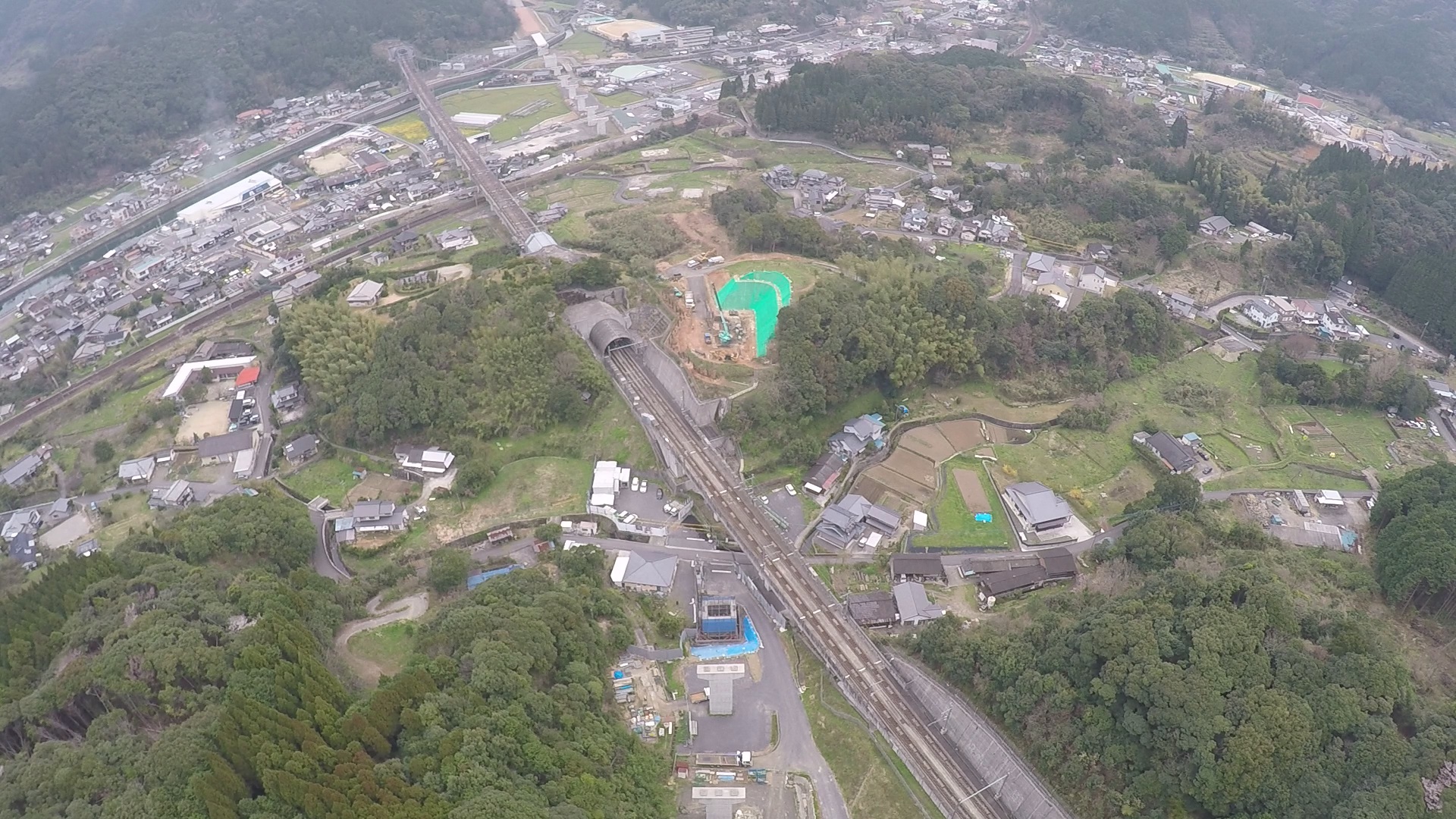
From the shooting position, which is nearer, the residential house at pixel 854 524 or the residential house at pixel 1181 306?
the residential house at pixel 854 524

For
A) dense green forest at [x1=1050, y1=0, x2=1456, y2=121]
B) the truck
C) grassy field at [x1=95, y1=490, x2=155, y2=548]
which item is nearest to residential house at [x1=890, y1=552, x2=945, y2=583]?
the truck

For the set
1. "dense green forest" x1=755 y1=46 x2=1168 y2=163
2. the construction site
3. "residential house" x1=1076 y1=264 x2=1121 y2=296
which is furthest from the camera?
"dense green forest" x1=755 y1=46 x2=1168 y2=163

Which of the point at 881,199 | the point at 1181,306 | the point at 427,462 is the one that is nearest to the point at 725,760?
the point at 427,462

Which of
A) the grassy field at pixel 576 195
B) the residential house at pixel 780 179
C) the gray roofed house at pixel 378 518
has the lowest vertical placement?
the gray roofed house at pixel 378 518

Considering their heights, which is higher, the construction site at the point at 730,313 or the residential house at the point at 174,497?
the construction site at the point at 730,313

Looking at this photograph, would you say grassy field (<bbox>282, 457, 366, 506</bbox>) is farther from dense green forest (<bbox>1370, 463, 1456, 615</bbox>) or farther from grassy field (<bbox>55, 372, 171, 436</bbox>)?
dense green forest (<bbox>1370, 463, 1456, 615</bbox>)

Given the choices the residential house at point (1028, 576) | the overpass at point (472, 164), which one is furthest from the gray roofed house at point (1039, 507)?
the overpass at point (472, 164)

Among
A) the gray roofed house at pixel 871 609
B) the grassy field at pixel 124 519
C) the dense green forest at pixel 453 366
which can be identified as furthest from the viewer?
the dense green forest at pixel 453 366

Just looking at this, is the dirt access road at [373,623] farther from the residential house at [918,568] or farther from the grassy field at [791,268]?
the grassy field at [791,268]
